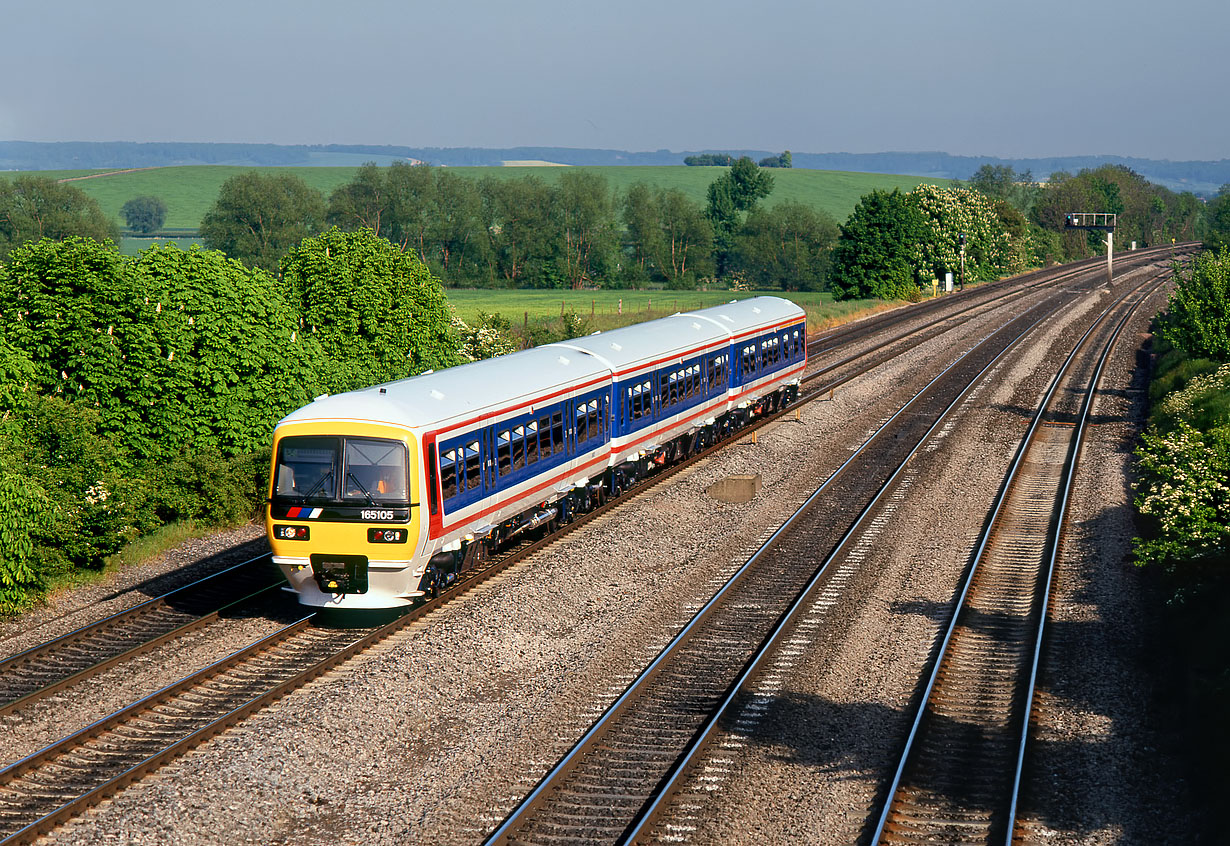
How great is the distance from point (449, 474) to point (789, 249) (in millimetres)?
112982

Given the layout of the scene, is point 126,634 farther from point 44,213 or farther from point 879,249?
point 44,213

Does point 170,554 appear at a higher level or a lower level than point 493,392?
lower

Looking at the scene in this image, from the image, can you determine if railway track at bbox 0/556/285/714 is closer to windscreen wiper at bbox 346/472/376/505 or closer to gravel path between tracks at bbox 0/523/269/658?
gravel path between tracks at bbox 0/523/269/658

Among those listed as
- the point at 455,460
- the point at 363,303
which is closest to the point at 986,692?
the point at 455,460

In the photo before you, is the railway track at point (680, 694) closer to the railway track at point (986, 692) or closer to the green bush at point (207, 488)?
the railway track at point (986, 692)

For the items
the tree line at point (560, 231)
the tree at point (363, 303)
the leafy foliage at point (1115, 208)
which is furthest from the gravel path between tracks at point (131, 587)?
the leafy foliage at point (1115, 208)

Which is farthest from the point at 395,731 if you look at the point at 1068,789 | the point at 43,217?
Answer: the point at 43,217

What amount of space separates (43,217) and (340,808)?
92.5 meters

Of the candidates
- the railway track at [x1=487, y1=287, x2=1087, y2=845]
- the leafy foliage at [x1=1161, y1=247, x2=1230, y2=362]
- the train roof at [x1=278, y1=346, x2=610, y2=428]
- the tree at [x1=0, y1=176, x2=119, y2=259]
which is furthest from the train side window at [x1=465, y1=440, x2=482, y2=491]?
the tree at [x1=0, y1=176, x2=119, y2=259]

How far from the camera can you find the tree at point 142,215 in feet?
482

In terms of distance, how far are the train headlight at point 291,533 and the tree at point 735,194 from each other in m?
127

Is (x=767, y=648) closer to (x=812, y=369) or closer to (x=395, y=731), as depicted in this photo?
(x=395, y=731)

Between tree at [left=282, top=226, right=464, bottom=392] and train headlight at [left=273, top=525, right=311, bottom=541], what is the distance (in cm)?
1435

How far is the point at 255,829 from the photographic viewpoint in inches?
437
